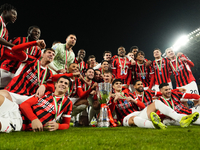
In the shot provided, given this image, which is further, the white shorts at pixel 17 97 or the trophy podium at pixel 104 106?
the trophy podium at pixel 104 106

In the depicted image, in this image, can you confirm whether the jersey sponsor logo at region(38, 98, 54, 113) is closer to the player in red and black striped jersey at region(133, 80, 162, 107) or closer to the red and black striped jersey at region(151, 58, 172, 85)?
the player in red and black striped jersey at region(133, 80, 162, 107)

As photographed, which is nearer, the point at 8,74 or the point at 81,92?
the point at 8,74

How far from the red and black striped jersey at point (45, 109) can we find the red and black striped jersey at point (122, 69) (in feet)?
10.4

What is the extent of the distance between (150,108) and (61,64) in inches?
121

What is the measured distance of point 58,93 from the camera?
106 inches

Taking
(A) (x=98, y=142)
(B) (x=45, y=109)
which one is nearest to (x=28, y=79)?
(B) (x=45, y=109)

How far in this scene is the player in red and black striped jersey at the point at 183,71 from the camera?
507 cm

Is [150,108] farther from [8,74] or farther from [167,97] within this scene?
[8,74]

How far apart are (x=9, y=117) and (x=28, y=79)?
904mm

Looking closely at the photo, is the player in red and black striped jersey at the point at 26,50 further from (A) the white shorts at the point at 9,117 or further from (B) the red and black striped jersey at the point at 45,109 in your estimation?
(A) the white shorts at the point at 9,117

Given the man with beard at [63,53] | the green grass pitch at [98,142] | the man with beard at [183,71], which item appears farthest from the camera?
the man with beard at [183,71]

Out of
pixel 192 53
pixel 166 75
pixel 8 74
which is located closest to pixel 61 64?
pixel 8 74

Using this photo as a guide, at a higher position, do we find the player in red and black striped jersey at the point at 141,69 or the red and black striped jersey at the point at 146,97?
the player in red and black striped jersey at the point at 141,69

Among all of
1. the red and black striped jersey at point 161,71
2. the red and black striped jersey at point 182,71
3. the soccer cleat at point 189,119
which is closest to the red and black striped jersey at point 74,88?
the soccer cleat at point 189,119
